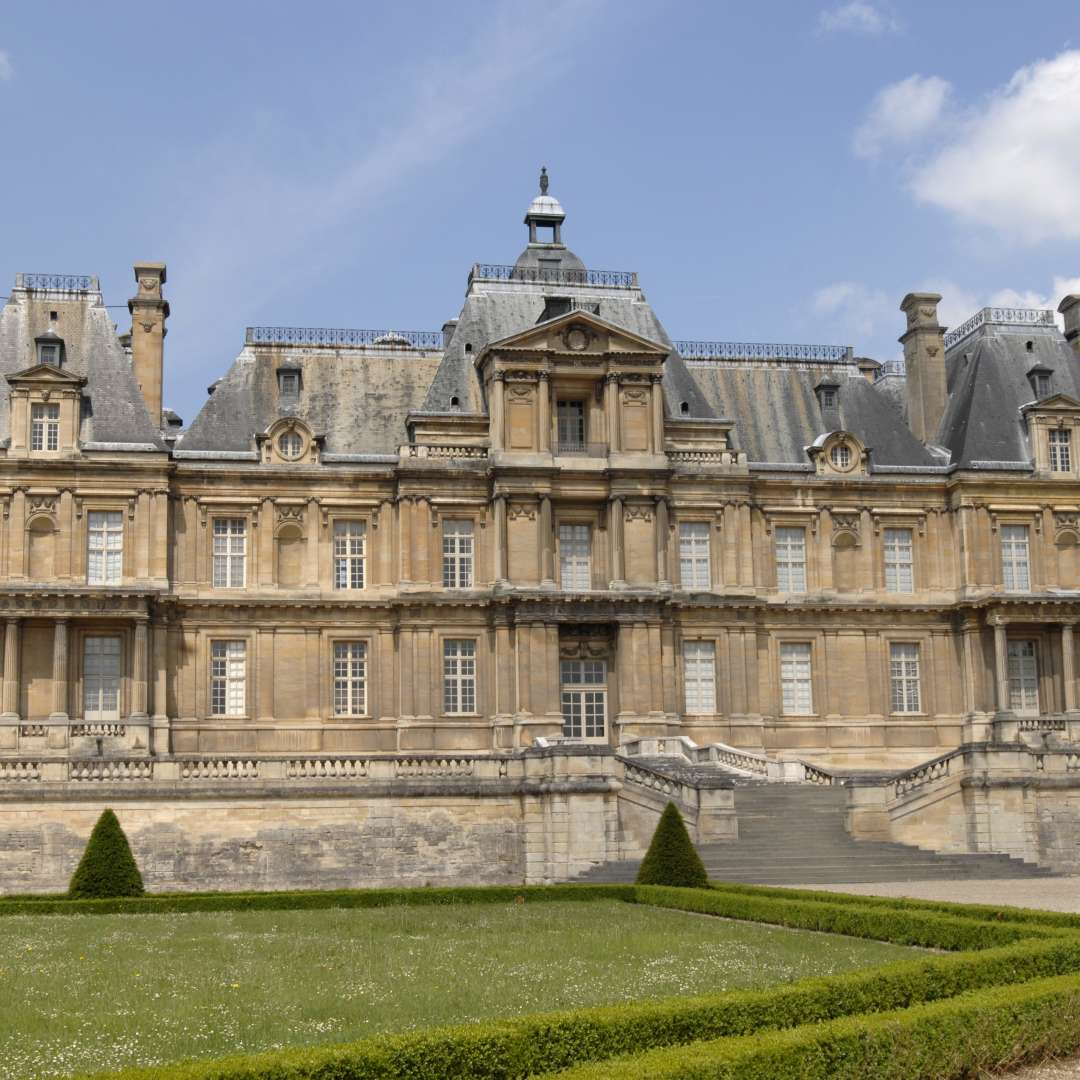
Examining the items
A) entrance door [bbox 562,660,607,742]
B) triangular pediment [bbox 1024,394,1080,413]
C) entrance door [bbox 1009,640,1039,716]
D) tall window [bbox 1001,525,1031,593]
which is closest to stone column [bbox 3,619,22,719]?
entrance door [bbox 562,660,607,742]

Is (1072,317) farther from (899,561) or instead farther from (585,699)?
(585,699)

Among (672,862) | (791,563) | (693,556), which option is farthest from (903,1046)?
(791,563)

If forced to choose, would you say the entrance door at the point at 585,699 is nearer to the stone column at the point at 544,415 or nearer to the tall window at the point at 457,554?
the tall window at the point at 457,554

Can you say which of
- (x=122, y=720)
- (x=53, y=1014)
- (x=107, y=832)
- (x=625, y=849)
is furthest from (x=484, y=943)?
(x=122, y=720)

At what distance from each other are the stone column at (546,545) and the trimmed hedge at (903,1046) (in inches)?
1130

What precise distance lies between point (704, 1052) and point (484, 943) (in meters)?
8.92

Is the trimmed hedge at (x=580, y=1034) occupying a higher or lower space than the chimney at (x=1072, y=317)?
lower

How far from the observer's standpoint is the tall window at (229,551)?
1711 inches

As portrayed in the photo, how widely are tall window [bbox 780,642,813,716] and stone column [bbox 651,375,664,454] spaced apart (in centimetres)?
651

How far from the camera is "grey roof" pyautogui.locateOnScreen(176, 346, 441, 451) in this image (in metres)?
44.8

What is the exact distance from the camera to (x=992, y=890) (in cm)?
2947

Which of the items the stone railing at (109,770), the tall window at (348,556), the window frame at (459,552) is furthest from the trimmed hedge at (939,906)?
the tall window at (348,556)

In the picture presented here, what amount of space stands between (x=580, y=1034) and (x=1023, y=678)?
35.8 m

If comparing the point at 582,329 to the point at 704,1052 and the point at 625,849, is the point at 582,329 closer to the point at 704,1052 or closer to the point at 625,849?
the point at 625,849
